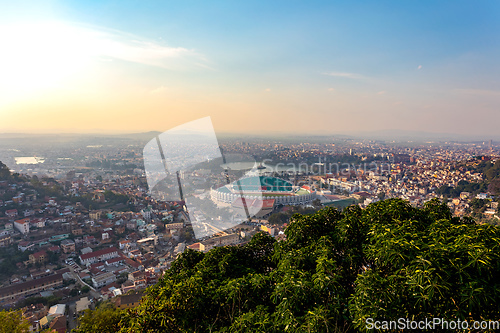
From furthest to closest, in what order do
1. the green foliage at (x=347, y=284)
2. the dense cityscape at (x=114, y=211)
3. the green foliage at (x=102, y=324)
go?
the dense cityscape at (x=114, y=211) → the green foliage at (x=102, y=324) → the green foliage at (x=347, y=284)

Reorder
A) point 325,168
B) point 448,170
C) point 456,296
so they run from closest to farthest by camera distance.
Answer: point 456,296, point 448,170, point 325,168

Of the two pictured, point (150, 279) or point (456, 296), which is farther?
point (150, 279)

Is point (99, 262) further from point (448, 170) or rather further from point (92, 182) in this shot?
point (448, 170)

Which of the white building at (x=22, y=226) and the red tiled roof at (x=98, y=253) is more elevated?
the white building at (x=22, y=226)

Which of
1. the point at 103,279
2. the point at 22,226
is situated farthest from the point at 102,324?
the point at 22,226

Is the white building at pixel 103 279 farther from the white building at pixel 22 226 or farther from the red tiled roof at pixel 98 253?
the white building at pixel 22 226

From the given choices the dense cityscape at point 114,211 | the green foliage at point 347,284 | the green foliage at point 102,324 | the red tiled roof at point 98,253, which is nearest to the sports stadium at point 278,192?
the dense cityscape at point 114,211

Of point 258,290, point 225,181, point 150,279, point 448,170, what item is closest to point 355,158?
point 448,170

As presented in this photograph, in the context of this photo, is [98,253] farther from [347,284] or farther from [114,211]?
[347,284]
